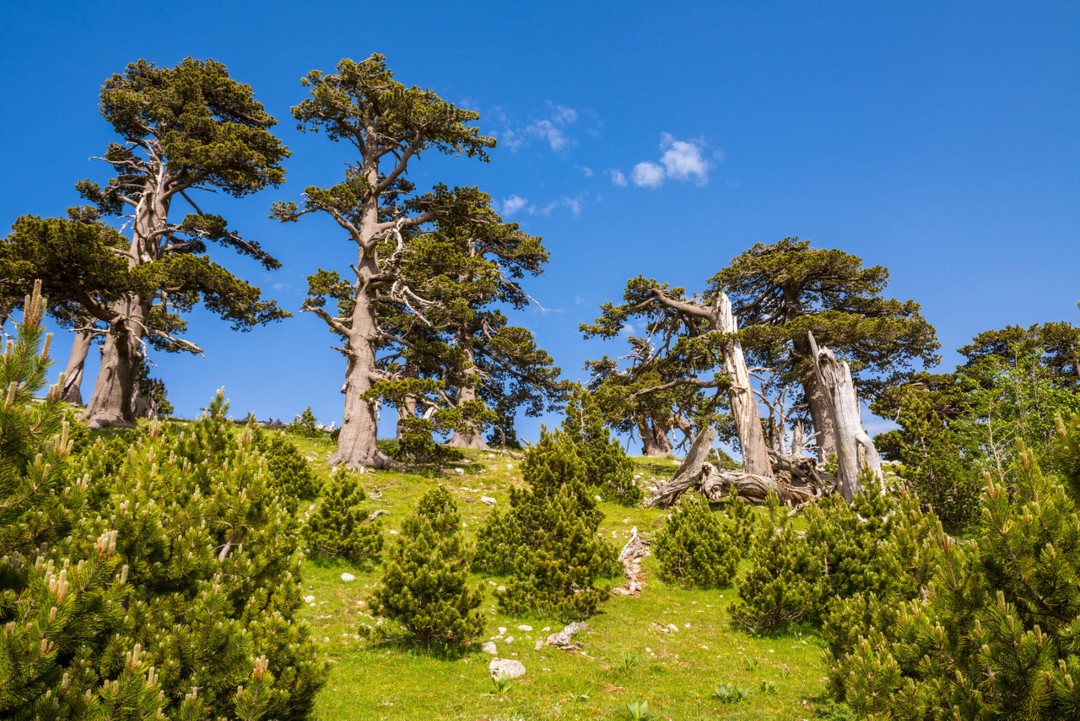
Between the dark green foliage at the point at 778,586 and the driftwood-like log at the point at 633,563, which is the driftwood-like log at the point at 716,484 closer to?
the driftwood-like log at the point at 633,563

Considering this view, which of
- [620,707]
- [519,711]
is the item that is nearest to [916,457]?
[620,707]

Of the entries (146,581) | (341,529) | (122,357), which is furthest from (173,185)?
(146,581)

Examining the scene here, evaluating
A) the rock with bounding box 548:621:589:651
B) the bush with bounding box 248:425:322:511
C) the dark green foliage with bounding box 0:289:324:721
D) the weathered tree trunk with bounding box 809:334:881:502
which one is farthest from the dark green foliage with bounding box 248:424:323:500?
the weathered tree trunk with bounding box 809:334:881:502

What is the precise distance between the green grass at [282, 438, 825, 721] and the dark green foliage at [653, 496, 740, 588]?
1.25 ft

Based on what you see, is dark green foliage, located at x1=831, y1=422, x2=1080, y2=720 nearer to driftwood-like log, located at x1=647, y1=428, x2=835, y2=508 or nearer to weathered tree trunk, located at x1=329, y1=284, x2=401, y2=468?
driftwood-like log, located at x1=647, y1=428, x2=835, y2=508

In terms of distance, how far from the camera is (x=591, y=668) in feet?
32.3

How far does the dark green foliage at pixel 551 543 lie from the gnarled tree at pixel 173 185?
1536 cm

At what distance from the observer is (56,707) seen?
3.89 meters

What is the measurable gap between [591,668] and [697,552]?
561cm

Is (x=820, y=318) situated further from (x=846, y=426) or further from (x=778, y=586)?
(x=778, y=586)

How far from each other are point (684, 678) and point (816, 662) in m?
2.78

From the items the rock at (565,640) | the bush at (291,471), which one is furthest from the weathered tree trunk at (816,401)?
the bush at (291,471)

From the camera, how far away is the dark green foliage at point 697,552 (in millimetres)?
14438

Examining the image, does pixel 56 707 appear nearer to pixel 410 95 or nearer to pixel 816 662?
pixel 816 662
